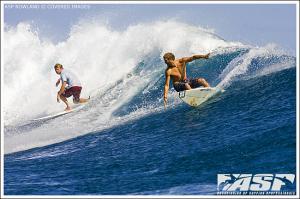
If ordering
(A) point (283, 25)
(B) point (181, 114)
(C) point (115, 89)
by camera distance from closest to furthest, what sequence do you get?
1. (A) point (283, 25)
2. (B) point (181, 114)
3. (C) point (115, 89)

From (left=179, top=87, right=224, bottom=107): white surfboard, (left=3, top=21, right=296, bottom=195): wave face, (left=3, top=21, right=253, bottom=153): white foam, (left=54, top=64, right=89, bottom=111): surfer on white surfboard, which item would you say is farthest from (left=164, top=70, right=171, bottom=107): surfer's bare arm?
(left=54, top=64, right=89, bottom=111): surfer on white surfboard

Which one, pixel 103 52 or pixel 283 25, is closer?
pixel 283 25

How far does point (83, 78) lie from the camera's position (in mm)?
12562

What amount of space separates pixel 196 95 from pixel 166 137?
911 millimetres

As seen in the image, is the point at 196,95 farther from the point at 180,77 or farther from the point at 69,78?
the point at 69,78

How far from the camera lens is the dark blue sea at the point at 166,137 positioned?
11109 millimetres

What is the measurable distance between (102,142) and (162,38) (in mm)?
2121

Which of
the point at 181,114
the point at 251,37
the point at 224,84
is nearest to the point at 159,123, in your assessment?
the point at 181,114

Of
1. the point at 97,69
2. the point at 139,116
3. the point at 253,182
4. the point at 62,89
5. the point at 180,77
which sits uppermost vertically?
the point at 97,69

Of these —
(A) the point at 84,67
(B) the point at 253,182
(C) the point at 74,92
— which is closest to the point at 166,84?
(A) the point at 84,67

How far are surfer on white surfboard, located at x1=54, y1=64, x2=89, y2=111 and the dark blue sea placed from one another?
1.04 ft

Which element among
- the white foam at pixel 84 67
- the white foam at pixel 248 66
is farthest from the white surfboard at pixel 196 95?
the white foam at pixel 84 67

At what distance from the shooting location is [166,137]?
39.0 feet

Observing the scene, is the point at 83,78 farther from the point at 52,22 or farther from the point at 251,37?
the point at 251,37
